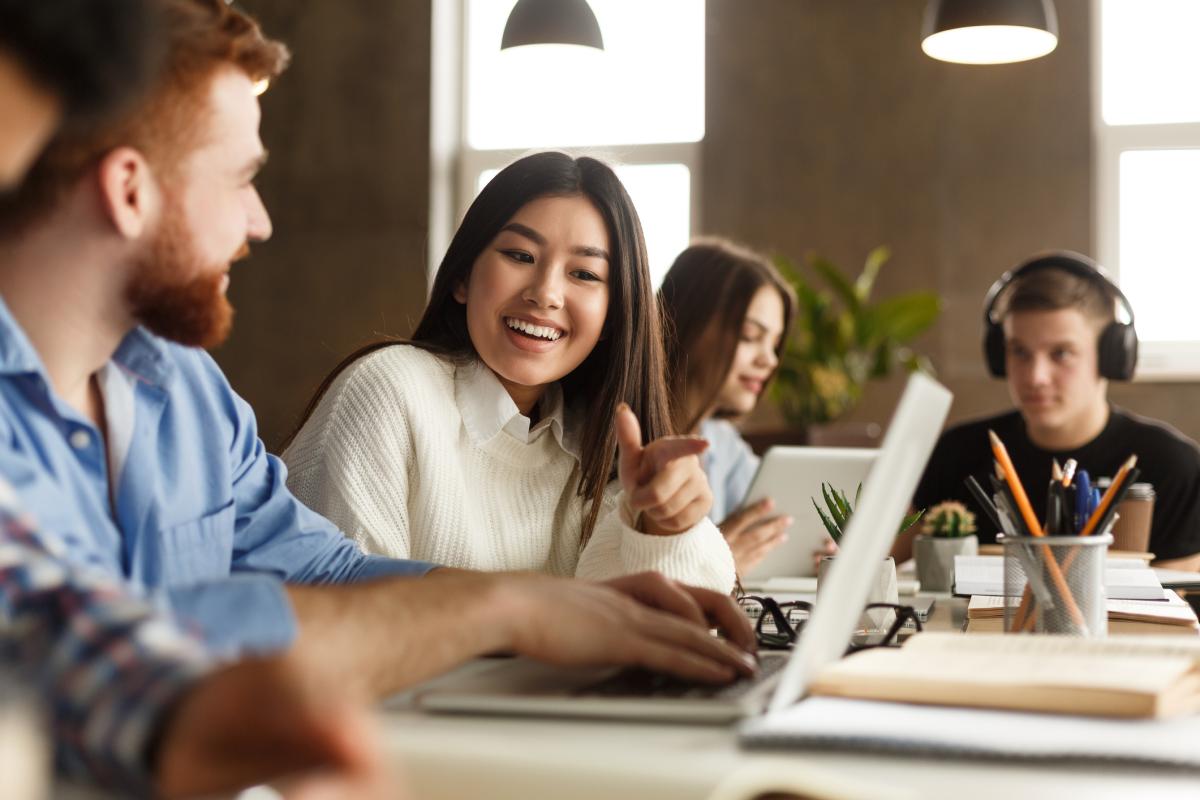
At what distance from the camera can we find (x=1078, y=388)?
2.81 meters

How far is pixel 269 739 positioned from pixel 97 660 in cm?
13

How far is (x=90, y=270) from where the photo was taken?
3.41 feet

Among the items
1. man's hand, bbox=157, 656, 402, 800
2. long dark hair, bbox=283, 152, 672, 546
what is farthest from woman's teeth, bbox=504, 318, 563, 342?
man's hand, bbox=157, 656, 402, 800

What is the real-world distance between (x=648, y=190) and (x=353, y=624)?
16.8ft

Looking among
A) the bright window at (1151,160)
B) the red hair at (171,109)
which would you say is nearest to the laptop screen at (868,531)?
the red hair at (171,109)

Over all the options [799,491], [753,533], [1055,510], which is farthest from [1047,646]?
[799,491]

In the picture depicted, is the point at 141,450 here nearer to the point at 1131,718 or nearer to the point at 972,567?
the point at 1131,718

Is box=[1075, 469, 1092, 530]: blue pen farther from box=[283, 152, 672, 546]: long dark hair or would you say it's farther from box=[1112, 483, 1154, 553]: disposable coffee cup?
box=[1112, 483, 1154, 553]: disposable coffee cup

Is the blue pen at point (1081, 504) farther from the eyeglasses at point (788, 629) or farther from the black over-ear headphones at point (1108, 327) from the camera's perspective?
the black over-ear headphones at point (1108, 327)

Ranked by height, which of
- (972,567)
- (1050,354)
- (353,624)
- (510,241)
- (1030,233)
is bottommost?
(972,567)

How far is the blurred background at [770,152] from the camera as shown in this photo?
5.25 m

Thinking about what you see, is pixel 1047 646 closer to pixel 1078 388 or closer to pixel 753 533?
pixel 753 533

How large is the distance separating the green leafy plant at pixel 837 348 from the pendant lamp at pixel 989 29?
60.5 inches

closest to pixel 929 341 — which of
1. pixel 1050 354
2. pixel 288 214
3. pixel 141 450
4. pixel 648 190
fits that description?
pixel 648 190
